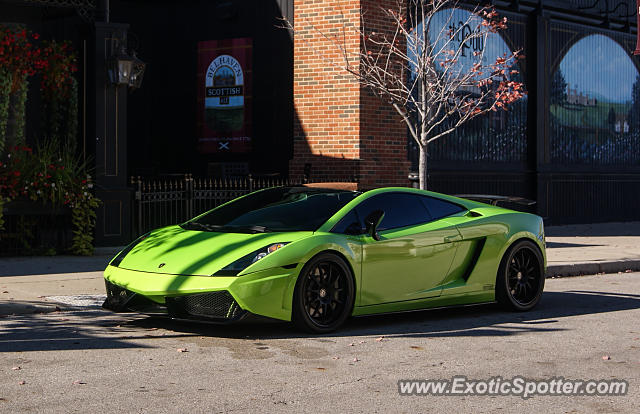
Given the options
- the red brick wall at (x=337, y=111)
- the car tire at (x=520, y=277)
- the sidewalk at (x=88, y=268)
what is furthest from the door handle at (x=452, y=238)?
the red brick wall at (x=337, y=111)

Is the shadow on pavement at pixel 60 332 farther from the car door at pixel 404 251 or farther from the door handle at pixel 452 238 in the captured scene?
the door handle at pixel 452 238

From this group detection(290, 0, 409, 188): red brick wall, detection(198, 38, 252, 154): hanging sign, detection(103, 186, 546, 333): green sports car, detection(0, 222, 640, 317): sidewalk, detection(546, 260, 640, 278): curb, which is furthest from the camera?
detection(198, 38, 252, 154): hanging sign

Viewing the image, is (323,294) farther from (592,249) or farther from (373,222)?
(592,249)

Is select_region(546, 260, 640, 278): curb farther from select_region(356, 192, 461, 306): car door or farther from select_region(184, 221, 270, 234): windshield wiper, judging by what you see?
select_region(184, 221, 270, 234): windshield wiper

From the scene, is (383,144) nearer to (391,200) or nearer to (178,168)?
(178,168)

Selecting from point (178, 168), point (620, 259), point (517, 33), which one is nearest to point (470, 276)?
point (620, 259)

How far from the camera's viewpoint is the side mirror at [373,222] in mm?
8898

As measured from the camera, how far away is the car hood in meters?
8.25

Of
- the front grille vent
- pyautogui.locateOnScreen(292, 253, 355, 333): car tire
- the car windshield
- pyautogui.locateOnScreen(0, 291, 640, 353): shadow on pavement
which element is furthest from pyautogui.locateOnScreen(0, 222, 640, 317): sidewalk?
pyautogui.locateOnScreen(292, 253, 355, 333): car tire

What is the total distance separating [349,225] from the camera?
29.1ft

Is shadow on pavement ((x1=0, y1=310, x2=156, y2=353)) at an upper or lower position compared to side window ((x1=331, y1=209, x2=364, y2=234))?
lower

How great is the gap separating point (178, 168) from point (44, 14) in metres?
4.18

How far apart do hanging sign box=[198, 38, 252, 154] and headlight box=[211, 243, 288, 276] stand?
1182 centimetres

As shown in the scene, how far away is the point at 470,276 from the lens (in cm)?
966
